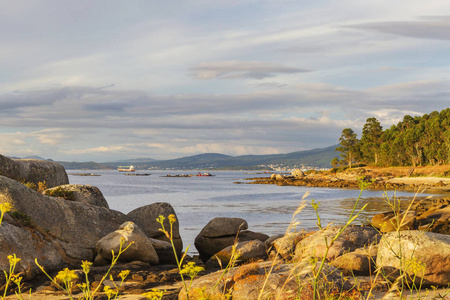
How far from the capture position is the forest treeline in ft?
283

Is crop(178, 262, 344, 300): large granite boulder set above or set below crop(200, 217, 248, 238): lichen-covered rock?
above

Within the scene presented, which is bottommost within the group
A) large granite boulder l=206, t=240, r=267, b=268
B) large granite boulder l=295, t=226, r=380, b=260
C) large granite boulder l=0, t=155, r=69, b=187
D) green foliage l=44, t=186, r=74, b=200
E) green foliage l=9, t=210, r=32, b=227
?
large granite boulder l=206, t=240, r=267, b=268

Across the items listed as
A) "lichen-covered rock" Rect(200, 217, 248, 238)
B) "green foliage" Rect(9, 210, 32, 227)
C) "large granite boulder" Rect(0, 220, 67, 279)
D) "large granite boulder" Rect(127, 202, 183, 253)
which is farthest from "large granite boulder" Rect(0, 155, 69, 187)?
"lichen-covered rock" Rect(200, 217, 248, 238)

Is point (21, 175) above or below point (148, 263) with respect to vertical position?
→ above

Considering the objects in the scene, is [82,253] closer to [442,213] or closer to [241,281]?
[241,281]

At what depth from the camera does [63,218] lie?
523 inches

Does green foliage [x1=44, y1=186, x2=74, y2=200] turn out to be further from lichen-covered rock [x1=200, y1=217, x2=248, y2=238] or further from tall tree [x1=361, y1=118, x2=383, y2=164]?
tall tree [x1=361, y1=118, x2=383, y2=164]

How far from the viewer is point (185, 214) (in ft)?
106

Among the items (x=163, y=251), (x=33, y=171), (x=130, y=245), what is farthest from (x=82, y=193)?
(x=130, y=245)

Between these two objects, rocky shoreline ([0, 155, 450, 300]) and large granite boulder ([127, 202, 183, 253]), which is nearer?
rocky shoreline ([0, 155, 450, 300])

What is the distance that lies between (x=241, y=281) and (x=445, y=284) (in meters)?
4.66

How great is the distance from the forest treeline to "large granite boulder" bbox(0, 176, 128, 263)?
80401 millimetres

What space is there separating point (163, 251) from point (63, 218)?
3.31 meters

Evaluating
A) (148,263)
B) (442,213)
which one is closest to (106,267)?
(148,263)
